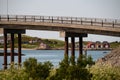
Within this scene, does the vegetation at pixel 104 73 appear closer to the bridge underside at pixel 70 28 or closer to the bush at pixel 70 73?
the bush at pixel 70 73

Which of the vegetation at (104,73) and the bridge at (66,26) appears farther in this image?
the bridge at (66,26)

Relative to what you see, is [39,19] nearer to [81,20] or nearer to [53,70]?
[81,20]

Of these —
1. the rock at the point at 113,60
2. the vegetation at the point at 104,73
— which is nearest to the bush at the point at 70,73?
the vegetation at the point at 104,73

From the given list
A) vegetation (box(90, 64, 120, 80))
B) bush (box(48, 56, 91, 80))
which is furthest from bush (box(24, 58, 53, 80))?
vegetation (box(90, 64, 120, 80))

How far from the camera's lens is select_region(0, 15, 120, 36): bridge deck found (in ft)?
328

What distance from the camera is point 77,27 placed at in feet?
347

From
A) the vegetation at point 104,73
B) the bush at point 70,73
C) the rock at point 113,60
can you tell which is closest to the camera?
the bush at point 70,73

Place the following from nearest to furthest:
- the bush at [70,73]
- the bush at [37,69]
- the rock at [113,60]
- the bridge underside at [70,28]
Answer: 1. the bush at [70,73]
2. the bush at [37,69]
3. the rock at [113,60]
4. the bridge underside at [70,28]

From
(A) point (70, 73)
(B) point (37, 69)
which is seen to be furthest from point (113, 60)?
(A) point (70, 73)

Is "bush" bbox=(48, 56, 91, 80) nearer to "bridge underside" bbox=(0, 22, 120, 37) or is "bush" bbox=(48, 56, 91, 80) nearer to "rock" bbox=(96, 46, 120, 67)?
"rock" bbox=(96, 46, 120, 67)

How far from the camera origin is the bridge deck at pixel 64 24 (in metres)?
99.9

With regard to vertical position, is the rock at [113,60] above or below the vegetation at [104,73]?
below

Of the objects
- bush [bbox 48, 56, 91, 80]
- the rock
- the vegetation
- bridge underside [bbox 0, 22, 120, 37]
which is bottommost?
the rock

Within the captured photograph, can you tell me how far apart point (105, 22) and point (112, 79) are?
3488cm
